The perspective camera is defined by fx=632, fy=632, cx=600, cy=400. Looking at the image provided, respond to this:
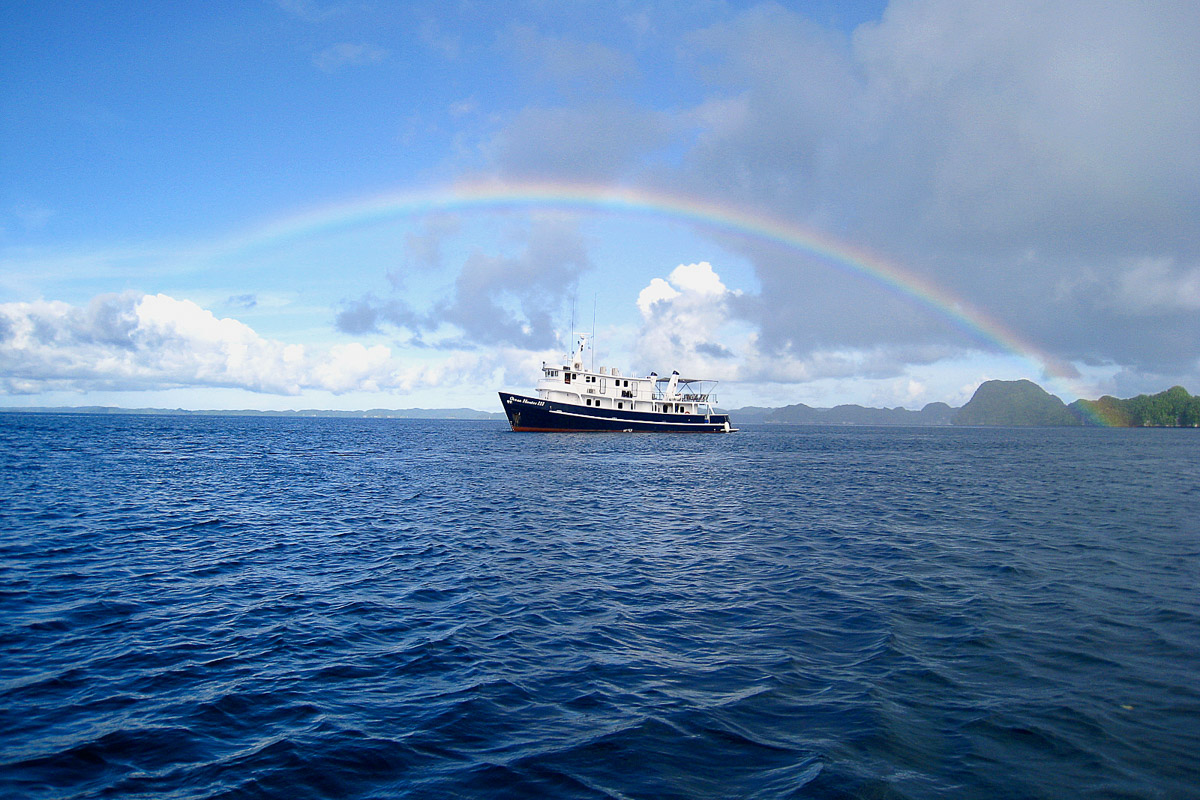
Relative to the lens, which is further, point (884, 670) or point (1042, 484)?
point (1042, 484)

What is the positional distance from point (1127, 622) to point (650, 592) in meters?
9.28

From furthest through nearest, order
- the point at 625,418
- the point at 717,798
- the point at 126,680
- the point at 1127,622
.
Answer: the point at 625,418 → the point at 1127,622 → the point at 126,680 → the point at 717,798

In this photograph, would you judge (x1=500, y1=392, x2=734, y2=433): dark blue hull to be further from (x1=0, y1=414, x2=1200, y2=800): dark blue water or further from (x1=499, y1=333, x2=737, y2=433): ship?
(x1=0, y1=414, x2=1200, y2=800): dark blue water

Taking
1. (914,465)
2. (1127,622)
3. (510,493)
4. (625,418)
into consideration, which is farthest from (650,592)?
(625,418)

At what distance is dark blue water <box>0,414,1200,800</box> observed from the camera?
6949 mm

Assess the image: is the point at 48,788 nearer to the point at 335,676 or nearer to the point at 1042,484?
the point at 335,676

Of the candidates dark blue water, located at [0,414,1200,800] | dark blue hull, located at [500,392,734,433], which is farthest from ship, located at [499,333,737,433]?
dark blue water, located at [0,414,1200,800]

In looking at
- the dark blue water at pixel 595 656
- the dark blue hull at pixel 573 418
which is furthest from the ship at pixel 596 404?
the dark blue water at pixel 595 656

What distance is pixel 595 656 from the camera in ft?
33.9

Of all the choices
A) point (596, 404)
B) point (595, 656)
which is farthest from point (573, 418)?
point (595, 656)

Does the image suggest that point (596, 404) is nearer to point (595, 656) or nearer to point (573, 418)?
point (573, 418)

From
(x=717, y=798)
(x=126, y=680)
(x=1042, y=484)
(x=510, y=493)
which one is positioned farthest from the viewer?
(x=1042, y=484)

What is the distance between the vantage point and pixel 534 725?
795 cm

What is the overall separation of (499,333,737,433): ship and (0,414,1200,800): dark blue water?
6208cm
